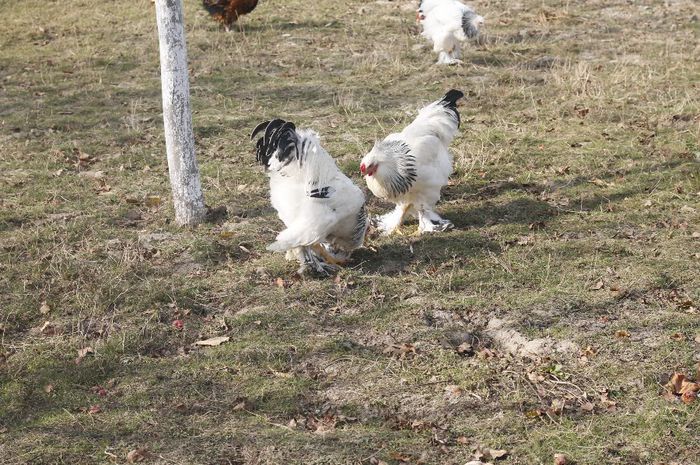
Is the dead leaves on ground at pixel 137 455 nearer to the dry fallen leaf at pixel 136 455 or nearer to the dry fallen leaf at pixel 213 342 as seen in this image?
the dry fallen leaf at pixel 136 455

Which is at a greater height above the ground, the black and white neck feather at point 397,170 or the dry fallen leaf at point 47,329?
the black and white neck feather at point 397,170

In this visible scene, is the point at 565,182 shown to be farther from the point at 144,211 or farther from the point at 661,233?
the point at 144,211

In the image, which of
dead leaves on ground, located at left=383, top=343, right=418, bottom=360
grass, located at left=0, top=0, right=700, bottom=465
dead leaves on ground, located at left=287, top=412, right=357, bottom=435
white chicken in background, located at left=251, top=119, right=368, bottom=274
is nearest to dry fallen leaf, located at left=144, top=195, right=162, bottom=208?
grass, located at left=0, top=0, right=700, bottom=465

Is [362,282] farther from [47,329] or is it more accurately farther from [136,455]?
[136,455]

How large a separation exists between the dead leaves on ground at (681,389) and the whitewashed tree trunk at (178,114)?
175 inches

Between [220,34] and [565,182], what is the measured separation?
7.97 m

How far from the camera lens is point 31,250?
7117mm

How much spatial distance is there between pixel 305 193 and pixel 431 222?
152 centimetres

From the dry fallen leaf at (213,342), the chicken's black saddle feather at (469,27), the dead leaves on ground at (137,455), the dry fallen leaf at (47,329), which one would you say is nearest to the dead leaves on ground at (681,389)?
the dry fallen leaf at (213,342)

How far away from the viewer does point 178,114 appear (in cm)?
733

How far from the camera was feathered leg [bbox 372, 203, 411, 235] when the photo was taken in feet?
25.0

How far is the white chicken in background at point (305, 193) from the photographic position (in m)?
6.37

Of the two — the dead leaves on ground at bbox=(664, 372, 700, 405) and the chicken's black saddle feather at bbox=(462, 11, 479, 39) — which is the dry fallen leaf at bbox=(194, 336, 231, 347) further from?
the chicken's black saddle feather at bbox=(462, 11, 479, 39)

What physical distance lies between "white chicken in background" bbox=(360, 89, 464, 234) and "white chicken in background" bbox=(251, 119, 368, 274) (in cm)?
59
